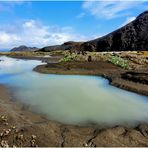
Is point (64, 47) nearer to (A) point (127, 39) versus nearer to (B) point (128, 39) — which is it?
(A) point (127, 39)

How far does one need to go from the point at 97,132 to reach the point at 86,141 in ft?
4.09

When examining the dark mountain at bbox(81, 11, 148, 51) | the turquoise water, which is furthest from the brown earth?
the dark mountain at bbox(81, 11, 148, 51)

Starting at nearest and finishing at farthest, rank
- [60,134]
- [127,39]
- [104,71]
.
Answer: [60,134] < [104,71] < [127,39]

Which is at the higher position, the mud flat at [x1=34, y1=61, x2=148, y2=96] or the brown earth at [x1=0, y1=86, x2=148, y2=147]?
the brown earth at [x1=0, y1=86, x2=148, y2=147]

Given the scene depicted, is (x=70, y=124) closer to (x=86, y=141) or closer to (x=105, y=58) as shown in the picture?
(x=86, y=141)

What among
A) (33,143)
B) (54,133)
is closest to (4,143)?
(33,143)

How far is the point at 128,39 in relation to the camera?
11862 cm

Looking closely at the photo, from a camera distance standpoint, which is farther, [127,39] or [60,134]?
[127,39]

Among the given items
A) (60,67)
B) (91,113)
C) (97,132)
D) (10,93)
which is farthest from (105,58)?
(97,132)

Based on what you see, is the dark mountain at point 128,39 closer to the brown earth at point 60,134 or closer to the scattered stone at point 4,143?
the brown earth at point 60,134

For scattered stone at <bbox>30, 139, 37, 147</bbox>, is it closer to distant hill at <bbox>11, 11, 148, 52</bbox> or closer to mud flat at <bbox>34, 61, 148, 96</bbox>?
mud flat at <bbox>34, 61, 148, 96</bbox>

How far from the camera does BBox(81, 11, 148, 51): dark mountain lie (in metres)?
114

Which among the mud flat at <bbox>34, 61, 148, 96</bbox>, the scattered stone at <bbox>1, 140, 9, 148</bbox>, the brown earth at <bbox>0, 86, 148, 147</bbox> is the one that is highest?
the scattered stone at <bbox>1, 140, 9, 148</bbox>

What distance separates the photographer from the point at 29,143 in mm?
10953
